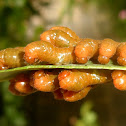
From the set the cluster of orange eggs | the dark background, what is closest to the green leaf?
the cluster of orange eggs

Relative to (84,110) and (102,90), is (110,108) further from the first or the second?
(84,110)

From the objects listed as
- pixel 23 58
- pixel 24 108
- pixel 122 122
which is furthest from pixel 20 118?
pixel 23 58

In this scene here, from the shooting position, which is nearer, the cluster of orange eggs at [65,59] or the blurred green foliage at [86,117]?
the cluster of orange eggs at [65,59]

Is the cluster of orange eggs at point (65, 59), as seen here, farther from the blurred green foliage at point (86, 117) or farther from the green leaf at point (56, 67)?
the blurred green foliage at point (86, 117)

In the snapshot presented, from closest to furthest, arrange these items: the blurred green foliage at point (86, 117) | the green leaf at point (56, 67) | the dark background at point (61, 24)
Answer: the green leaf at point (56, 67) < the dark background at point (61, 24) < the blurred green foliage at point (86, 117)

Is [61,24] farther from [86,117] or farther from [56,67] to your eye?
[56,67]

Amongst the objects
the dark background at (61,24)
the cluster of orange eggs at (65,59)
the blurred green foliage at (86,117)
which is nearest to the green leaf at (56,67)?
the cluster of orange eggs at (65,59)

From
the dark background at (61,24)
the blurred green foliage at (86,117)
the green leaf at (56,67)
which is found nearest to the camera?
the green leaf at (56,67)

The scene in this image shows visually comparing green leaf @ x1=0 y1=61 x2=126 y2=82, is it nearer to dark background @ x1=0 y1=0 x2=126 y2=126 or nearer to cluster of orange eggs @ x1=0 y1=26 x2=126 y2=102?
cluster of orange eggs @ x1=0 y1=26 x2=126 y2=102

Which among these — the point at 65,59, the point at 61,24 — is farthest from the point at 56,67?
the point at 61,24
